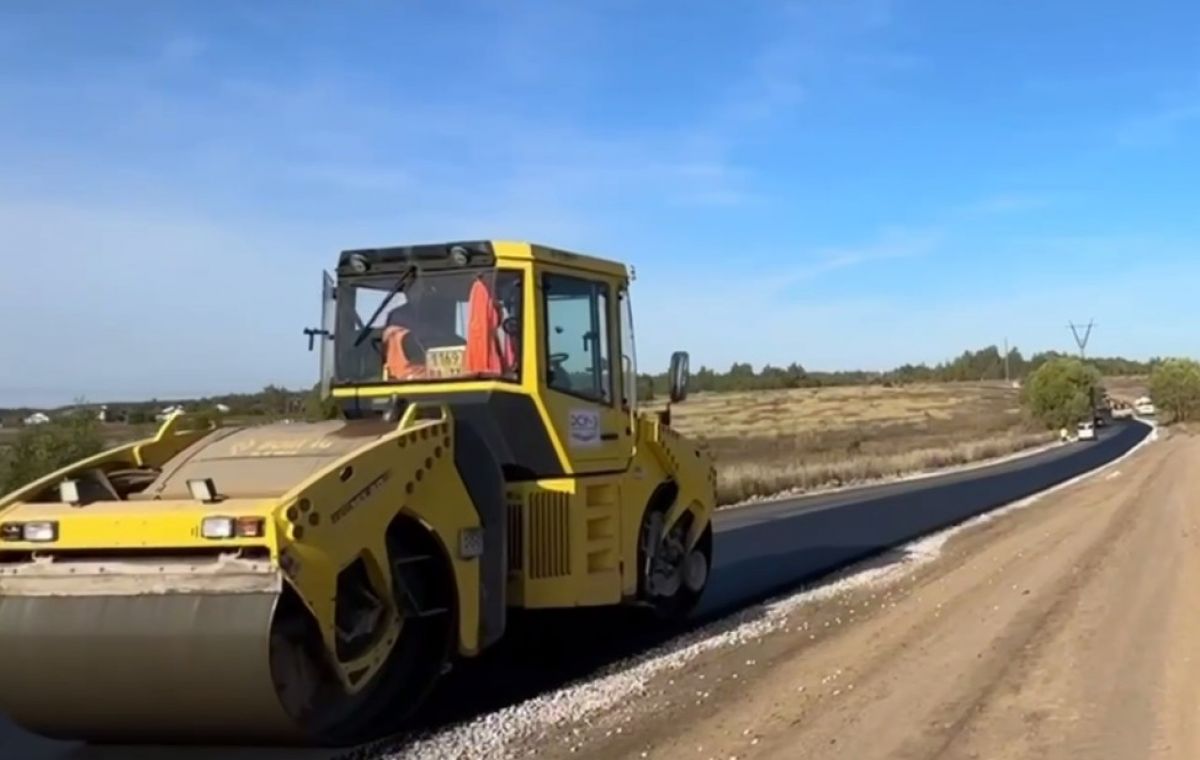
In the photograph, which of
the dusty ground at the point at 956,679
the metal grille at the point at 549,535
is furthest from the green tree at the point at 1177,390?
the metal grille at the point at 549,535

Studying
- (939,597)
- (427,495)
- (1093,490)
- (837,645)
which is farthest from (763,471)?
(427,495)

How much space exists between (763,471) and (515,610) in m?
26.5

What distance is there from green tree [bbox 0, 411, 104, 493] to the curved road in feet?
26.3

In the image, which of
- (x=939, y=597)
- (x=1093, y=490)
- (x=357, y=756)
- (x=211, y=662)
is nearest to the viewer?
(x=211, y=662)

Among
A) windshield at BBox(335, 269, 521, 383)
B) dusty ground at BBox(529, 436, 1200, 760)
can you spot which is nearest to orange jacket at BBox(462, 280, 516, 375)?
windshield at BBox(335, 269, 521, 383)

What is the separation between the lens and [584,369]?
9.51 metres

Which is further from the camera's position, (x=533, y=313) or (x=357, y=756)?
(x=533, y=313)

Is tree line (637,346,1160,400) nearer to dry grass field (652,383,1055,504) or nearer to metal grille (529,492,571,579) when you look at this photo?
dry grass field (652,383,1055,504)

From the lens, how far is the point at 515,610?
9320mm

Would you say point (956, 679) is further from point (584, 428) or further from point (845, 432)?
point (845, 432)

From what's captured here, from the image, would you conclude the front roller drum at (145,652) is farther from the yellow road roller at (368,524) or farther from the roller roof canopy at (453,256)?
the roller roof canopy at (453,256)

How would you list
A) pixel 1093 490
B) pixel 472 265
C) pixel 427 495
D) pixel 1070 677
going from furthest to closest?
pixel 1093 490 < pixel 472 265 < pixel 1070 677 < pixel 427 495

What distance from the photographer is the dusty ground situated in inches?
276

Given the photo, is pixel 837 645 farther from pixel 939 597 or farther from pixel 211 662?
pixel 211 662
